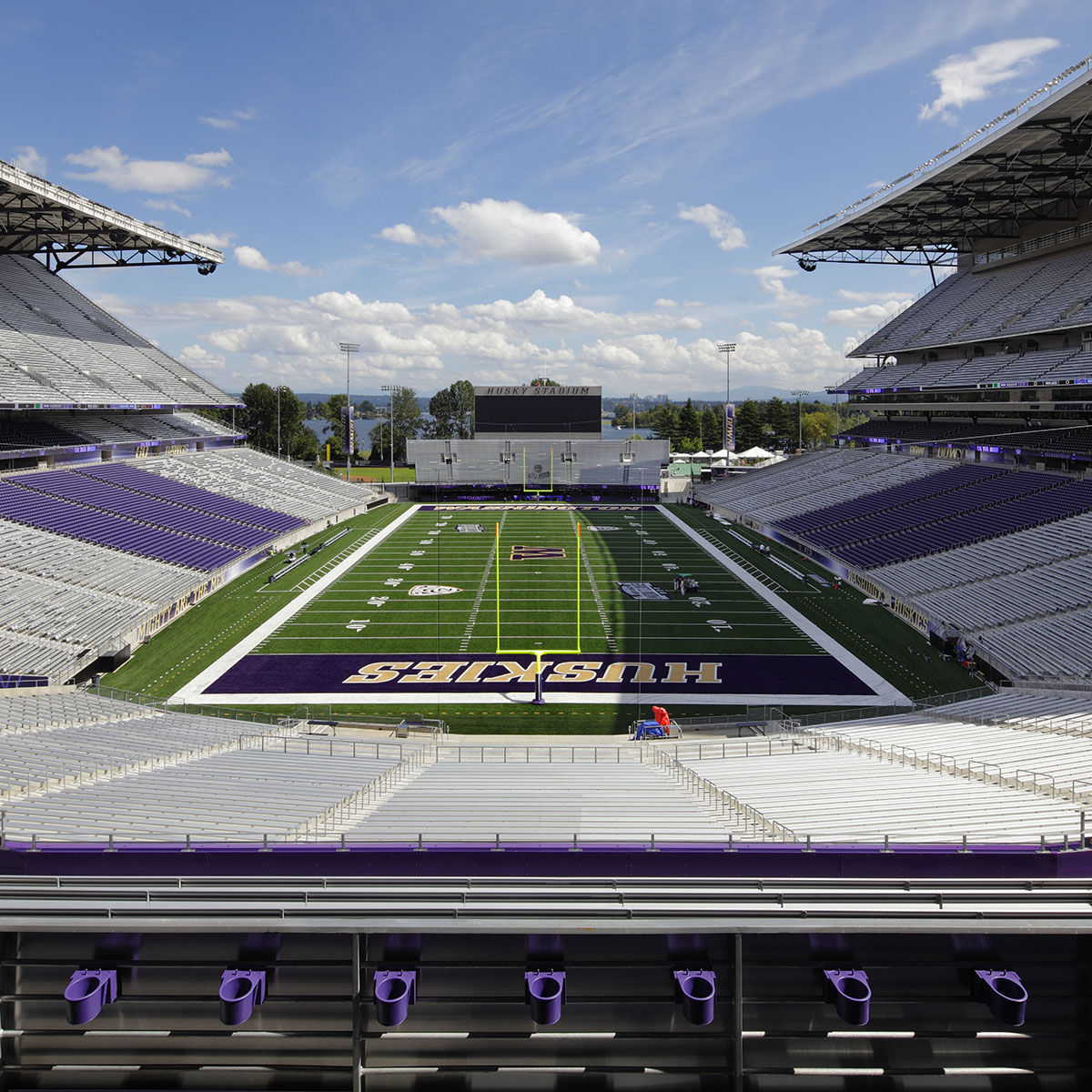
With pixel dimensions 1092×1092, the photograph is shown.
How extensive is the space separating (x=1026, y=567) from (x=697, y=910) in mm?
21718

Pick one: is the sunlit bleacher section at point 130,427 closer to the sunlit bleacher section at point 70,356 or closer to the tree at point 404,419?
the sunlit bleacher section at point 70,356

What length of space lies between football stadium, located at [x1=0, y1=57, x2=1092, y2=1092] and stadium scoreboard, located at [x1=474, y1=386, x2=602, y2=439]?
14815mm

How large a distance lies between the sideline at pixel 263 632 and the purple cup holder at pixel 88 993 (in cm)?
1251

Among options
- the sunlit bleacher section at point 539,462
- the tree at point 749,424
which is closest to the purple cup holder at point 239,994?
the sunlit bleacher section at point 539,462

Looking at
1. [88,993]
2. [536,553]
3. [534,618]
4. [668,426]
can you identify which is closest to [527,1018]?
[88,993]

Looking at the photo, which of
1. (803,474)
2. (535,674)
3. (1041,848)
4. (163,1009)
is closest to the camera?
(163,1009)

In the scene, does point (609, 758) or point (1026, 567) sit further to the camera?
point (1026, 567)

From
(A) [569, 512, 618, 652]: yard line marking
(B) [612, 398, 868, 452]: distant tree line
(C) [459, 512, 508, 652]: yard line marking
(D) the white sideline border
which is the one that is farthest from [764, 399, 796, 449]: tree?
(D) the white sideline border

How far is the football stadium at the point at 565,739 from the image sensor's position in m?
5.74

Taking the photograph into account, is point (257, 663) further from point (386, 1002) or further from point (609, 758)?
point (386, 1002)

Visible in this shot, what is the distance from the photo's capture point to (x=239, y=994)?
5348mm

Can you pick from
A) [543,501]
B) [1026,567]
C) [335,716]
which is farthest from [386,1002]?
[543,501]

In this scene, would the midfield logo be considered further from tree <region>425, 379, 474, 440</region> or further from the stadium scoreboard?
tree <region>425, 379, 474, 440</region>

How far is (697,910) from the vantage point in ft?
18.0
